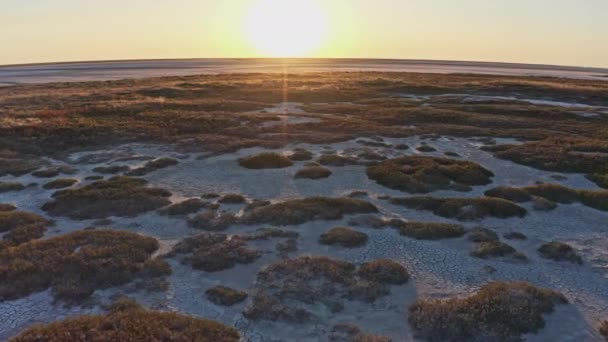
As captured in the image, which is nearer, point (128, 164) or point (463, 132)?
point (128, 164)

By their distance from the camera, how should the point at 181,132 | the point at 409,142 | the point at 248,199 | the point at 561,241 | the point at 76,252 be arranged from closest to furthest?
the point at 76,252 < the point at 561,241 < the point at 248,199 < the point at 409,142 < the point at 181,132

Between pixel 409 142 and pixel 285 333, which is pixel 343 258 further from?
pixel 409 142

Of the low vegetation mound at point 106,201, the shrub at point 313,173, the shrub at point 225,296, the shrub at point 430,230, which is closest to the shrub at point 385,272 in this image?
the shrub at point 430,230

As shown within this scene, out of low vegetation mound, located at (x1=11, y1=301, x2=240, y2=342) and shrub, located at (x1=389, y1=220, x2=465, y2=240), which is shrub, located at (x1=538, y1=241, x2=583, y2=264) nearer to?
shrub, located at (x1=389, y1=220, x2=465, y2=240)

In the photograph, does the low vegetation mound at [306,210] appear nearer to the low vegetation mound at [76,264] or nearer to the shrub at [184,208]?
the shrub at [184,208]

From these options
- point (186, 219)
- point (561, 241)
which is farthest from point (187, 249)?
point (561, 241)

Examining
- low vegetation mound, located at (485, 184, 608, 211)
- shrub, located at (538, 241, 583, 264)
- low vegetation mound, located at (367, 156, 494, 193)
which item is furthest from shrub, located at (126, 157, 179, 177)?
shrub, located at (538, 241, 583, 264)

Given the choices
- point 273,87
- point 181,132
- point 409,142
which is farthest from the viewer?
point 273,87
